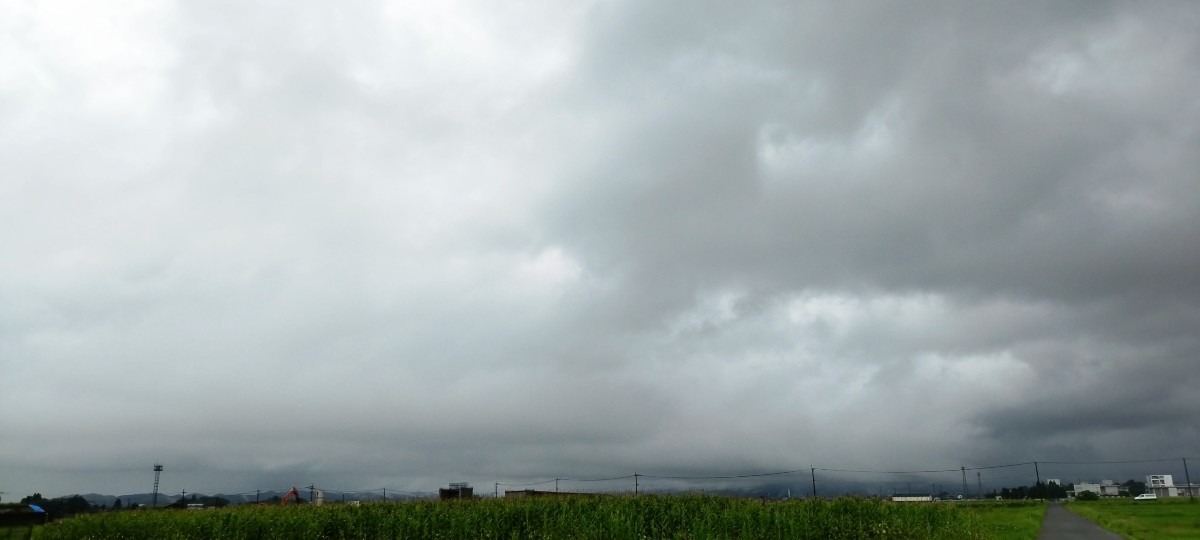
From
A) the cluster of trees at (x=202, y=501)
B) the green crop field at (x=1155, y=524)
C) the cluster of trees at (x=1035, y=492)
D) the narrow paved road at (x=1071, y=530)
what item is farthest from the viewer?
the cluster of trees at (x=1035, y=492)

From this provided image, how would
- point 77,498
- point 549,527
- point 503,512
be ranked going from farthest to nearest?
point 77,498, point 503,512, point 549,527

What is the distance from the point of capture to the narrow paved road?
85.2 ft

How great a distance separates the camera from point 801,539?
82.6ft

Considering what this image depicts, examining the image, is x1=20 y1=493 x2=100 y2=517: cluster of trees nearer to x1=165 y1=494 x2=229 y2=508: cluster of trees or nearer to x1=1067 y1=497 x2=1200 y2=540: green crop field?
x1=165 y1=494 x2=229 y2=508: cluster of trees

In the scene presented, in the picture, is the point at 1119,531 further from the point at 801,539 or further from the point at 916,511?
the point at 801,539

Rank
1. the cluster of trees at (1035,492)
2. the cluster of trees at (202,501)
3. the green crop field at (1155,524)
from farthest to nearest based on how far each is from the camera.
→ the cluster of trees at (1035,492) → the cluster of trees at (202,501) → the green crop field at (1155,524)

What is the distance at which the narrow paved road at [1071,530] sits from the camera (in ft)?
85.2

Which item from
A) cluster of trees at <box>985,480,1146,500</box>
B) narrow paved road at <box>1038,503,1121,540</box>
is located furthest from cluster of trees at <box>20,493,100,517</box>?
cluster of trees at <box>985,480,1146,500</box>

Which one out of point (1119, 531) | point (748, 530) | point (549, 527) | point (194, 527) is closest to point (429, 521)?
point (549, 527)

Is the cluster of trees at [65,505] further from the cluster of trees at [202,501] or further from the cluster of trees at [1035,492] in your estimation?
the cluster of trees at [1035,492]

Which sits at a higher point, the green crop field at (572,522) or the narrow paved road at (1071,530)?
the green crop field at (572,522)

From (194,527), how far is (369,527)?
6.82 metres

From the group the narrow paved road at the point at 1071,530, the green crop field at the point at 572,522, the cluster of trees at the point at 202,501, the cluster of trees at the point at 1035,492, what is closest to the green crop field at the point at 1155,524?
the narrow paved road at the point at 1071,530

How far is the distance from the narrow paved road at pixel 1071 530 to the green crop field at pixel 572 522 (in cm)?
75
